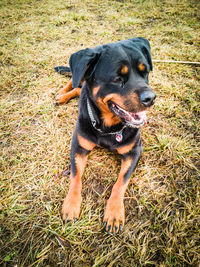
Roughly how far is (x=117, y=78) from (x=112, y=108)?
1.10ft

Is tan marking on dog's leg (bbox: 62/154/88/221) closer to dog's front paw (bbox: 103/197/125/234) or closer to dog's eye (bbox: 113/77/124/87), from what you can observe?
dog's front paw (bbox: 103/197/125/234)

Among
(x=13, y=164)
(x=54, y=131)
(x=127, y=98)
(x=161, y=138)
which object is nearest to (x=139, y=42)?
(x=127, y=98)

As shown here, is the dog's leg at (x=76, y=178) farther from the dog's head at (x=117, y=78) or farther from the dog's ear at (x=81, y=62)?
the dog's ear at (x=81, y=62)

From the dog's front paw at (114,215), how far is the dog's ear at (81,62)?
1.39 meters

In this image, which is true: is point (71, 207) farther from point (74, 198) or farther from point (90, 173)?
point (90, 173)

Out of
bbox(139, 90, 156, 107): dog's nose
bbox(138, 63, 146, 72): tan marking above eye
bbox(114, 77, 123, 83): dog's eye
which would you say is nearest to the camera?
bbox(139, 90, 156, 107): dog's nose

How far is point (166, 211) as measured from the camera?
180cm

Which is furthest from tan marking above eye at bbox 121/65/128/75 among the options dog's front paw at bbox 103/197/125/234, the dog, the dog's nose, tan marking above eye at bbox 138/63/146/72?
dog's front paw at bbox 103/197/125/234

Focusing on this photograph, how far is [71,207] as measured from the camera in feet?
5.80

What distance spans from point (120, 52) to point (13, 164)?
2.16 m

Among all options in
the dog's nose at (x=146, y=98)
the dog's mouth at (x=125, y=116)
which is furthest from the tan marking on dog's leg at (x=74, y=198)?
the dog's nose at (x=146, y=98)

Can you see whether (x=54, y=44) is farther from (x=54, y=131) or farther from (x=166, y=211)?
(x=166, y=211)

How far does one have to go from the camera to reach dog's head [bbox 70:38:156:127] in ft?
5.20

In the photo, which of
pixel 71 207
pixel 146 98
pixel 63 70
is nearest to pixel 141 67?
pixel 146 98
